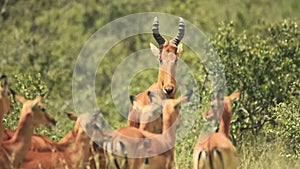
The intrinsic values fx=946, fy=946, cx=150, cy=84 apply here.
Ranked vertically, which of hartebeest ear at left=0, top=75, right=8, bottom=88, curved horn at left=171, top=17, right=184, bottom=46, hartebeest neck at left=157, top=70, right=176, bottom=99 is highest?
curved horn at left=171, top=17, right=184, bottom=46

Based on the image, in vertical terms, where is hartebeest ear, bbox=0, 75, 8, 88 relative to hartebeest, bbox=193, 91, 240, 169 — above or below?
above

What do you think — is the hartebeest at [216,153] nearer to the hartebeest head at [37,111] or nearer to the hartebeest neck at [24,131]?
the hartebeest head at [37,111]

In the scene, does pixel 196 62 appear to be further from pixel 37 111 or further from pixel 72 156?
pixel 37 111

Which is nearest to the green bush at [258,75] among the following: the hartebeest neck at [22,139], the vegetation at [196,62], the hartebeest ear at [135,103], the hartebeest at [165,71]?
the vegetation at [196,62]

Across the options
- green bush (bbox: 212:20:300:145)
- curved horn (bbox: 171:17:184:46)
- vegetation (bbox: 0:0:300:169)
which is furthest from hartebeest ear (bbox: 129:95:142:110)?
green bush (bbox: 212:20:300:145)

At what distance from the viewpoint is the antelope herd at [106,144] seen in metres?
9.50

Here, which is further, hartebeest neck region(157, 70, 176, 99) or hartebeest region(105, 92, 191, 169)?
hartebeest neck region(157, 70, 176, 99)

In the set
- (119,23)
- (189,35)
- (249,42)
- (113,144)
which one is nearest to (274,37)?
(249,42)

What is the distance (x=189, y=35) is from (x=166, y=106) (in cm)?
991

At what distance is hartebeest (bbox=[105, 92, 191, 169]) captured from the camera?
9570mm

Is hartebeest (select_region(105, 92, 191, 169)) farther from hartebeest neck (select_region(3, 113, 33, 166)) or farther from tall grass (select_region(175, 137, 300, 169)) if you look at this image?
tall grass (select_region(175, 137, 300, 169))

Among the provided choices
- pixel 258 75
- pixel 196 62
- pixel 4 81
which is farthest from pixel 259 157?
pixel 196 62

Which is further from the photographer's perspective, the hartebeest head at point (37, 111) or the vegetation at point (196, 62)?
the vegetation at point (196, 62)

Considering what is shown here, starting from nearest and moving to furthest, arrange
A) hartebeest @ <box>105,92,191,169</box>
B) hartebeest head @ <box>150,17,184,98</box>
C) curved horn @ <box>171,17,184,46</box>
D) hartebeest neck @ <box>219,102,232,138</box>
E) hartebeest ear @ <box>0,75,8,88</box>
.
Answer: hartebeest @ <box>105,92,191,169</box>
hartebeest ear @ <box>0,75,8,88</box>
hartebeest neck @ <box>219,102,232,138</box>
hartebeest head @ <box>150,17,184,98</box>
curved horn @ <box>171,17,184,46</box>
